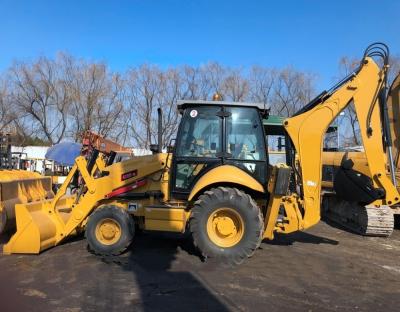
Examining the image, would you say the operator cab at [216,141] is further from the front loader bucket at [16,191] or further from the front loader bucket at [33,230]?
the front loader bucket at [16,191]

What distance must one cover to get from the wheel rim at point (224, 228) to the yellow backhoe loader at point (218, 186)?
0.05ft

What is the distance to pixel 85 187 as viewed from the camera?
8477 mm

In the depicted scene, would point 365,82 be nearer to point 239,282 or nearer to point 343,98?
point 343,98

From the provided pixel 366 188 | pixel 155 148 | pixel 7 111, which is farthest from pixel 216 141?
pixel 7 111

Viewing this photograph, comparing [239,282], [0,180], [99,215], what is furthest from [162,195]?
[0,180]

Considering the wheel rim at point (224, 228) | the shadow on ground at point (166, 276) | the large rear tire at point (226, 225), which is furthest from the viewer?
the wheel rim at point (224, 228)

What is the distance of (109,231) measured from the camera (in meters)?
7.70

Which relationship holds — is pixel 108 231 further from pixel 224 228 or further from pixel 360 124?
pixel 360 124

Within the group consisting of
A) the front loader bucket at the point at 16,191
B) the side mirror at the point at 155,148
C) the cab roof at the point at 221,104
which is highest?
the cab roof at the point at 221,104

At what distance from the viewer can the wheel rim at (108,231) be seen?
7.69 m

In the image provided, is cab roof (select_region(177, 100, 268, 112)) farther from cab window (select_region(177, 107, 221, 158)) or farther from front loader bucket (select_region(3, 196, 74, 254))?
front loader bucket (select_region(3, 196, 74, 254))

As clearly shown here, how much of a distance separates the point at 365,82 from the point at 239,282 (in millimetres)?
4345

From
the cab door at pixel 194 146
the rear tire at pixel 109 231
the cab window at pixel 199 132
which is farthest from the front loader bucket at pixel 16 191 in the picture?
the cab window at pixel 199 132

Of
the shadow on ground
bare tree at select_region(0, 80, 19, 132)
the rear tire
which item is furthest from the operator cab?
bare tree at select_region(0, 80, 19, 132)
